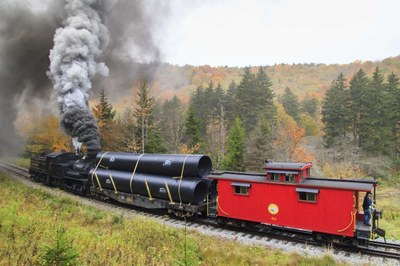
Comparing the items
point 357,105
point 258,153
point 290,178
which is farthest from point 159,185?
point 357,105

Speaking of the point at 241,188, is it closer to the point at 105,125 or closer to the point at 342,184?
the point at 342,184

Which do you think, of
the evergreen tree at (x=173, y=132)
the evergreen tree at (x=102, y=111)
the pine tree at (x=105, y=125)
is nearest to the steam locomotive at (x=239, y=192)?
the pine tree at (x=105, y=125)

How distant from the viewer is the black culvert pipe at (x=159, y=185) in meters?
15.7

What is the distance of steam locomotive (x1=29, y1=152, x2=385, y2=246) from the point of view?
12047mm

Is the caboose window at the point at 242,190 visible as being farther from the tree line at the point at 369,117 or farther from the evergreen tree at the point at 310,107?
the evergreen tree at the point at 310,107

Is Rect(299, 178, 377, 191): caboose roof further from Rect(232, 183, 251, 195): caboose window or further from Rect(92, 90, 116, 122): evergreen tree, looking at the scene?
Rect(92, 90, 116, 122): evergreen tree

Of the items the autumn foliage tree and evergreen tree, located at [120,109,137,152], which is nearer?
evergreen tree, located at [120,109,137,152]

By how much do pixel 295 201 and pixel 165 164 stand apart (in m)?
7.40

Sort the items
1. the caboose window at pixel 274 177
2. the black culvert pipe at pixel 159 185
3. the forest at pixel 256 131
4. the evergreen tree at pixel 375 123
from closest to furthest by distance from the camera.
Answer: the caboose window at pixel 274 177 < the black culvert pipe at pixel 159 185 < the forest at pixel 256 131 < the evergreen tree at pixel 375 123

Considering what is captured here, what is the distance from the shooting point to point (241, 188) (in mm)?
14484

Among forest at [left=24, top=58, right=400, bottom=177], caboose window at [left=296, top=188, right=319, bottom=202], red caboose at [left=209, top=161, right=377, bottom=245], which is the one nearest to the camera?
red caboose at [left=209, top=161, right=377, bottom=245]

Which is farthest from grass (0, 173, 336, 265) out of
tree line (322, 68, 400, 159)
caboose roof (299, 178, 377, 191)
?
tree line (322, 68, 400, 159)

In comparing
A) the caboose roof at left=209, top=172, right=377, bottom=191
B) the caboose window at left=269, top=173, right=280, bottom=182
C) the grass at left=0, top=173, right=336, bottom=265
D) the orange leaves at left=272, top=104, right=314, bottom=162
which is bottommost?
the grass at left=0, top=173, right=336, bottom=265

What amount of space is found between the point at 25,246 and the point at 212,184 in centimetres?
998
